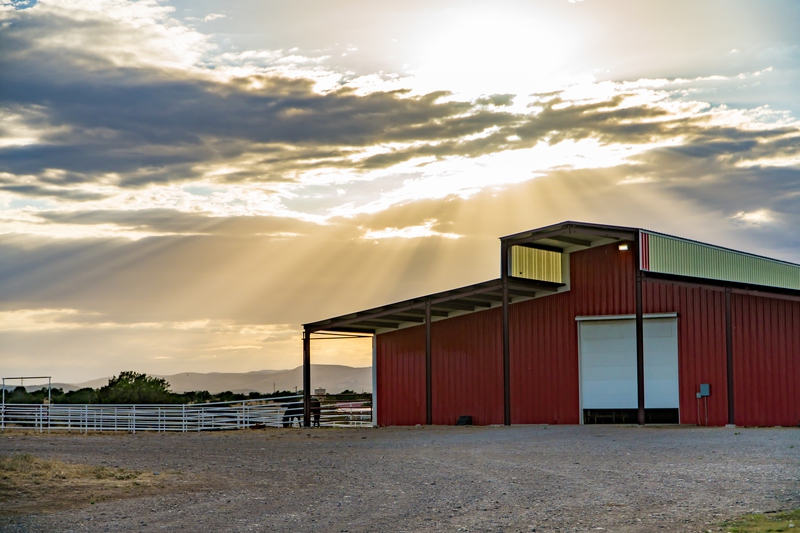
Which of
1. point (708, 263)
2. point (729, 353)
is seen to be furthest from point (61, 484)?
point (708, 263)

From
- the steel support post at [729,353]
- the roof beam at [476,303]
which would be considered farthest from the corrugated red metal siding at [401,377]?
the steel support post at [729,353]

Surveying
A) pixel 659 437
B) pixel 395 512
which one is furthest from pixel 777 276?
pixel 395 512

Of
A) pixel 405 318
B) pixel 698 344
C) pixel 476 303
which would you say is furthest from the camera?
pixel 405 318

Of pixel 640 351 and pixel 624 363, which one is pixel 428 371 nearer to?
pixel 624 363

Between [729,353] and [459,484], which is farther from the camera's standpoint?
[729,353]

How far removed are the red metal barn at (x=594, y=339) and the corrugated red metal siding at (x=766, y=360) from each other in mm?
30

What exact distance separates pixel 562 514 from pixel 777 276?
30704mm

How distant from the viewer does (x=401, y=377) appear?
34.9 m

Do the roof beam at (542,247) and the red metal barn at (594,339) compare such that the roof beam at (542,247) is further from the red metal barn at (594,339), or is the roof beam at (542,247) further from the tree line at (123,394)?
the tree line at (123,394)

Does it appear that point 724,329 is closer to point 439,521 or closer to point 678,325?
point 678,325

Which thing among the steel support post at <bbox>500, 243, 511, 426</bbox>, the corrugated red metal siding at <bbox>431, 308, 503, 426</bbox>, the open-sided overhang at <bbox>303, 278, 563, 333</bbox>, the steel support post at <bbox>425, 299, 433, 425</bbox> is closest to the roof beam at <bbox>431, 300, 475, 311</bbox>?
the open-sided overhang at <bbox>303, 278, 563, 333</bbox>

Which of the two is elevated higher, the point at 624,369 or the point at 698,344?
A: the point at 698,344

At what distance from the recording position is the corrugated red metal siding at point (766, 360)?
27141 mm

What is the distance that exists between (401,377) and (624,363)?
8539mm
